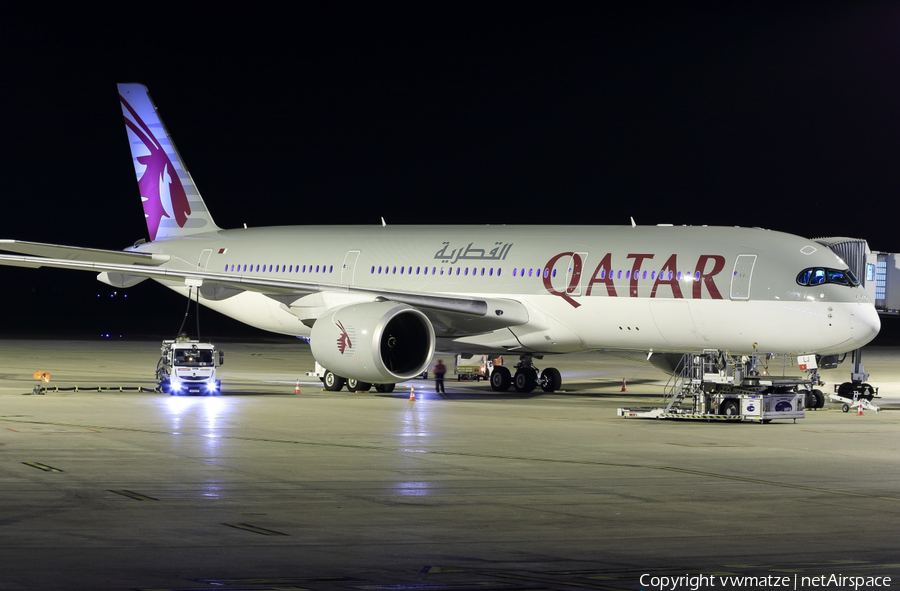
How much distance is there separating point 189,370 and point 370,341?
4.76 meters

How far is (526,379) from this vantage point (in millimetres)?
28797

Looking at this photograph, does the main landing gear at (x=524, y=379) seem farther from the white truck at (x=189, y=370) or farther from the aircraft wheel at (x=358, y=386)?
the white truck at (x=189, y=370)

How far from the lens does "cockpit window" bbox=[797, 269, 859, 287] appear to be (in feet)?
76.4

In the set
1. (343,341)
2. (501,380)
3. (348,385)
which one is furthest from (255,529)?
(501,380)

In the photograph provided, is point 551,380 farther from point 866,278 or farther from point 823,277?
point 823,277

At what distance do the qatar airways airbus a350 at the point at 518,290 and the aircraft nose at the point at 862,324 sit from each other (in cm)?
3

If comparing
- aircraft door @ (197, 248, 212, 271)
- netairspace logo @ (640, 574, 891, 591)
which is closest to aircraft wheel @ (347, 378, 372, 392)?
aircraft door @ (197, 248, 212, 271)

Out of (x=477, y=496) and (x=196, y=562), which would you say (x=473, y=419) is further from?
(x=196, y=562)

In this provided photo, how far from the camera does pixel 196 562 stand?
914 cm

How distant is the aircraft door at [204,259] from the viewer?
3266cm

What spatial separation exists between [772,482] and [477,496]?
375 cm

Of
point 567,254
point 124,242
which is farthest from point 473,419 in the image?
point 124,242

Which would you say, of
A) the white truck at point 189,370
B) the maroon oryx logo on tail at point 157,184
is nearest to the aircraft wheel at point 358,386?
the white truck at point 189,370

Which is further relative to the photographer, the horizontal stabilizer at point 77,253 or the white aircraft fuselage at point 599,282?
the horizontal stabilizer at point 77,253
